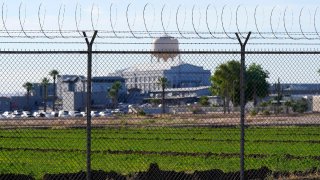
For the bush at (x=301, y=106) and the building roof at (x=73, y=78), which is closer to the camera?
the building roof at (x=73, y=78)

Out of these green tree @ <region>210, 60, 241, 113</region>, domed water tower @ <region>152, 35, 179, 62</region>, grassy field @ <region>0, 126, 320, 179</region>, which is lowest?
grassy field @ <region>0, 126, 320, 179</region>

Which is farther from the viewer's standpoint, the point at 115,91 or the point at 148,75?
the point at 148,75

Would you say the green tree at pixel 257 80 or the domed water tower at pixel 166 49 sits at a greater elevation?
the domed water tower at pixel 166 49

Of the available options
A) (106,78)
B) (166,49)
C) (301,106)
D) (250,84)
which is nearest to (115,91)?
(106,78)

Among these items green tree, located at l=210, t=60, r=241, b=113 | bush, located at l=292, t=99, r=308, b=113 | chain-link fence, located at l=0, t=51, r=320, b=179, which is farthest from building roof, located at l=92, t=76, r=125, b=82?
bush, located at l=292, t=99, r=308, b=113

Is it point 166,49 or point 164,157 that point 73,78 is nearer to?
point 166,49

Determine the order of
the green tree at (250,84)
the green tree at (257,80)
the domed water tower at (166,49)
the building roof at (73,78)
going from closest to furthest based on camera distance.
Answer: the domed water tower at (166,49)
the building roof at (73,78)
the green tree at (257,80)
the green tree at (250,84)

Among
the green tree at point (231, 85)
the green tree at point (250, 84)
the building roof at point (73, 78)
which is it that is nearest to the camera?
the building roof at point (73, 78)

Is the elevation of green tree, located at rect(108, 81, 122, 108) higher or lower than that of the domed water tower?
lower

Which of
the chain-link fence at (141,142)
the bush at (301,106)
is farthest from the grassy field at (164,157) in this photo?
the bush at (301,106)

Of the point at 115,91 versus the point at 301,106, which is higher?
the point at 115,91

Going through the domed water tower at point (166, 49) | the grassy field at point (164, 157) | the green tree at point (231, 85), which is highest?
the domed water tower at point (166, 49)

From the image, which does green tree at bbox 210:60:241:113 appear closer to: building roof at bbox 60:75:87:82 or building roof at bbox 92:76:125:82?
building roof at bbox 60:75:87:82

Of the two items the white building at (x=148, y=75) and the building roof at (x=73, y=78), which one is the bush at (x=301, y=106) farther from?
the building roof at (x=73, y=78)
